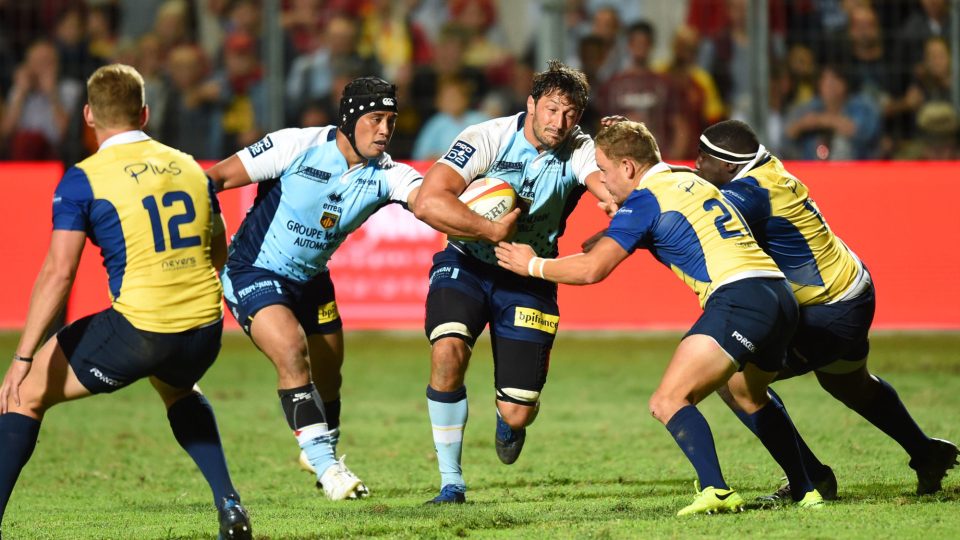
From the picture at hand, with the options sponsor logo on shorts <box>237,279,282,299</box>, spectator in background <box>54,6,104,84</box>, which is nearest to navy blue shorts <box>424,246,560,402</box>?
sponsor logo on shorts <box>237,279,282,299</box>

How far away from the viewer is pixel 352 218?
7.38 meters

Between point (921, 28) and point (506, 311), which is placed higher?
point (921, 28)

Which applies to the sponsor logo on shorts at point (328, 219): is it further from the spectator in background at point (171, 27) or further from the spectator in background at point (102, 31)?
the spectator in background at point (171, 27)

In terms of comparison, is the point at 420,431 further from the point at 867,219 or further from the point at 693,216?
the point at 867,219

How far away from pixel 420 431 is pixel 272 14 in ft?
20.9

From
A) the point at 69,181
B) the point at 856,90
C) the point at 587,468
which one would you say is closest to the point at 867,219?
the point at 856,90

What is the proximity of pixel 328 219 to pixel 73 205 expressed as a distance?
6.70 ft

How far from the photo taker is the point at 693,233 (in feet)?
20.3

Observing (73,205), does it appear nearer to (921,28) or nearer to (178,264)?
(178,264)

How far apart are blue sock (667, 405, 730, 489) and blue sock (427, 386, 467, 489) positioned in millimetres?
1362

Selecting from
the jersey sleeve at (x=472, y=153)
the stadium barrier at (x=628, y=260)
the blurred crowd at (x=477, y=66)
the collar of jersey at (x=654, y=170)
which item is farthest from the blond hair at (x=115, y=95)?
the blurred crowd at (x=477, y=66)

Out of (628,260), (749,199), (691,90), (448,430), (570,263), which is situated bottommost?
(628,260)

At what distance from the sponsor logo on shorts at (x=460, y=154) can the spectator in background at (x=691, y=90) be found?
7569mm

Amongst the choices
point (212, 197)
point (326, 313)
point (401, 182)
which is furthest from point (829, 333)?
point (212, 197)
